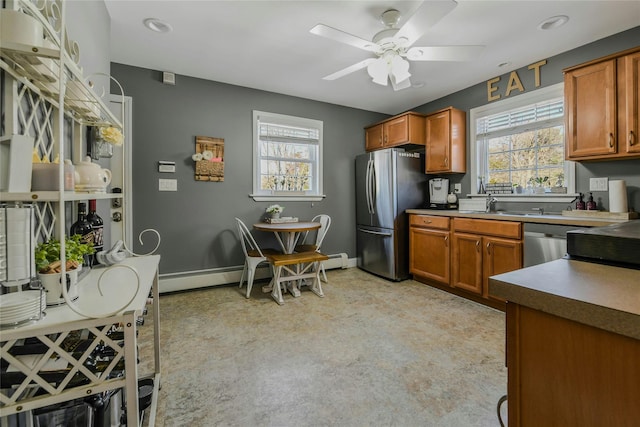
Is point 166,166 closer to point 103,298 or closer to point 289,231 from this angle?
point 289,231

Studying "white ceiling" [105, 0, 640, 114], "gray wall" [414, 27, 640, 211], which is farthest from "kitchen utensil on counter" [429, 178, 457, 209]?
"white ceiling" [105, 0, 640, 114]

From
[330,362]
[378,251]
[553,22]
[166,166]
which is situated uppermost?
[553,22]

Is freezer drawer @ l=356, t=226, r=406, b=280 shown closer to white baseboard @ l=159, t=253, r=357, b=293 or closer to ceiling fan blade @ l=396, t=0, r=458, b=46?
white baseboard @ l=159, t=253, r=357, b=293

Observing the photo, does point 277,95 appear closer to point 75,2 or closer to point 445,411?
point 75,2

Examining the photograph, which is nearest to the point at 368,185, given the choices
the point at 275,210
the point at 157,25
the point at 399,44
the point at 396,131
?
the point at 396,131

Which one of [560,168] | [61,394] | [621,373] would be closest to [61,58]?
[61,394]

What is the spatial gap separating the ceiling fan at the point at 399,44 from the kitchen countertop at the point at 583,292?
5.25 ft

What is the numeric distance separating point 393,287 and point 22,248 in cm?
341

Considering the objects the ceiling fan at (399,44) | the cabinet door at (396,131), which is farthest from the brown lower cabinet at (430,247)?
the ceiling fan at (399,44)

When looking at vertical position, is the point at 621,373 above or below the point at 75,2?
below

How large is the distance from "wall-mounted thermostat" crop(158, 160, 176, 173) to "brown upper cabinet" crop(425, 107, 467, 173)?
3.30 m

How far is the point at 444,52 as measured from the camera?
2.27 metres

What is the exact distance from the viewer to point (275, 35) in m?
2.61

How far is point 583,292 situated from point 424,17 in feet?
6.02
